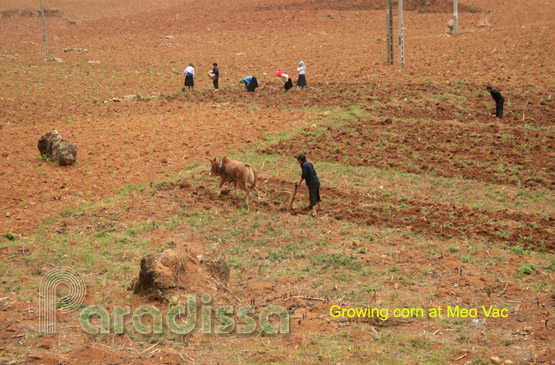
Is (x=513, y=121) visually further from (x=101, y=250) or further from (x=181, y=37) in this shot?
(x=181, y=37)

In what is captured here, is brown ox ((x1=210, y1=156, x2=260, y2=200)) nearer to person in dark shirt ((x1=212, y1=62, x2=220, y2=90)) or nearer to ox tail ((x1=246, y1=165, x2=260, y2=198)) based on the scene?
ox tail ((x1=246, y1=165, x2=260, y2=198))

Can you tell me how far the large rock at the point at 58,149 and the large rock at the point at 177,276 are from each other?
26.7ft

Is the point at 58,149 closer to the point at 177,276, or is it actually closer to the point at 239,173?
the point at 239,173

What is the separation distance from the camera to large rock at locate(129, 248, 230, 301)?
359 inches

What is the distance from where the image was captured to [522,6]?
4509 cm

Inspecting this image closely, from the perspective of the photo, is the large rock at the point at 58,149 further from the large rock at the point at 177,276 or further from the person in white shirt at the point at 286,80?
the person in white shirt at the point at 286,80

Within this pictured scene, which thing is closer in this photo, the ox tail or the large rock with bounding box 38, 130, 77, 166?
the ox tail

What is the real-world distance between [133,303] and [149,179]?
25.4ft

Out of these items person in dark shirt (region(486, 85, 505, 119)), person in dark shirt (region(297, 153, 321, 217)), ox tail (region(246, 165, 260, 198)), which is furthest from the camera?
person in dark shirt (region(486, 85, 505, 119))

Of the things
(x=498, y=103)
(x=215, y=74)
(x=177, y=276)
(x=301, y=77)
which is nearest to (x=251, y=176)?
(x=177, y=276)

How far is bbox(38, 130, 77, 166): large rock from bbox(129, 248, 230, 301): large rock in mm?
8126

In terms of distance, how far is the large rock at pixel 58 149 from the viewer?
16562 mm

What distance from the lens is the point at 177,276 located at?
30.4 ft

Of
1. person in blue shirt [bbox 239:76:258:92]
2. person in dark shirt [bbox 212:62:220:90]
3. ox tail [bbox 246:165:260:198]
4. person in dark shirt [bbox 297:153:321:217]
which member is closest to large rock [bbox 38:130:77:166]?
ox tail [bbox 246:165:260:198]
